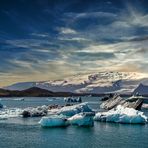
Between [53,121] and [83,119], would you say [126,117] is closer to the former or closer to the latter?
[83,119]

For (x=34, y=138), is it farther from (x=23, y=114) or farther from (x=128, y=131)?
(x=23, y=114)

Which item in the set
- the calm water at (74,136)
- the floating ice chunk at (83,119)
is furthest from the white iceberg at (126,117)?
the floating ice chunk at (83,119)

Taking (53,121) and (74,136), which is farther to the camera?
(53,121)

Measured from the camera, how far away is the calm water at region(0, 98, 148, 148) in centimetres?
4237

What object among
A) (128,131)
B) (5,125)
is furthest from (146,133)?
(5,125)

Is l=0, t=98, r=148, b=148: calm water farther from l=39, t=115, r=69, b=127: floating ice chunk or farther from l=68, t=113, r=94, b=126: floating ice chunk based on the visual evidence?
l=68, t=113, r=94, b=126: floating ice chunk

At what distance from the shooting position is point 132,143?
43.1 m

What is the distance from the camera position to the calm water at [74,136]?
42366 mm

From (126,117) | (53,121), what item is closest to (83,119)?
(53,121)

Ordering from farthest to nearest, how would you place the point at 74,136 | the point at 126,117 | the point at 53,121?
the point at 126,117, the point at 53,121, the point at 74,136

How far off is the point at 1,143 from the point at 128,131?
18402mm

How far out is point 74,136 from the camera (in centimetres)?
4812

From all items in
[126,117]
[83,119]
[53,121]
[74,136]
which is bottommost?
[74,136]

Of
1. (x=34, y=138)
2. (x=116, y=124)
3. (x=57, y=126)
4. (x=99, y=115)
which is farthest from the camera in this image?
(x=99, y=115)
